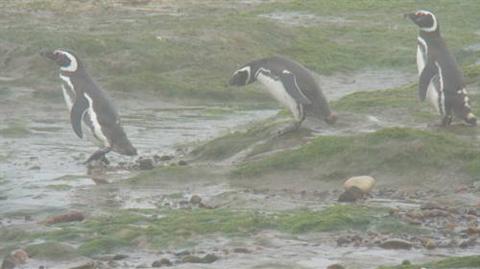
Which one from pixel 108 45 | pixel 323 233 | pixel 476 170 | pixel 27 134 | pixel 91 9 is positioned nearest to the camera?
pixel 323 233

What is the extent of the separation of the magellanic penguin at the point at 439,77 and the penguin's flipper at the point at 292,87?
1356 millimetres

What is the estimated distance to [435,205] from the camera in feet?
32.8

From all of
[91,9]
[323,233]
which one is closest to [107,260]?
[323,233]

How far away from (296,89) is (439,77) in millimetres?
1527

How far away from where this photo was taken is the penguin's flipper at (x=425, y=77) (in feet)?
46.5

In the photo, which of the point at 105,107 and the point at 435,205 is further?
the point at 105,107

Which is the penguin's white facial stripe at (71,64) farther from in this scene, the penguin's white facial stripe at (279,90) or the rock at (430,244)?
the rock at (430,244)

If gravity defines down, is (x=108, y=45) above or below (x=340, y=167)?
below

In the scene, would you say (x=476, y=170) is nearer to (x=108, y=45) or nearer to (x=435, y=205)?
(x=435, y=205)

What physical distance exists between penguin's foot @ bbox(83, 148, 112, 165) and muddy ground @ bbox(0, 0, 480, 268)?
0.17m

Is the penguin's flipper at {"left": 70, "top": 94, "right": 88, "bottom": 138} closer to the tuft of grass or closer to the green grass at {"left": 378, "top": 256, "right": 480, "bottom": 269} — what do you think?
the tuft of grass

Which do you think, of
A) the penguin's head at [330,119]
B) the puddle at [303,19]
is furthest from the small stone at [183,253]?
the puddle at [303,19]

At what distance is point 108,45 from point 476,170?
1039cm

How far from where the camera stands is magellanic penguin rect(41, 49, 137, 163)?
1388 centimetres
